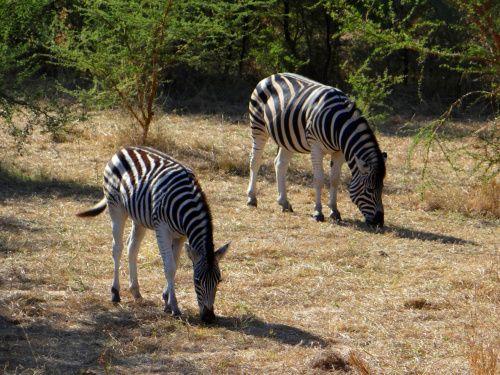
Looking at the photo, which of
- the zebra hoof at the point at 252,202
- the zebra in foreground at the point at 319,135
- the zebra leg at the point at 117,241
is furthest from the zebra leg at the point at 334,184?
the zebra leg at the point at 117,241

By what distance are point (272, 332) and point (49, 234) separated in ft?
12.4

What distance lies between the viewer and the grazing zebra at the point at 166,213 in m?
5.66

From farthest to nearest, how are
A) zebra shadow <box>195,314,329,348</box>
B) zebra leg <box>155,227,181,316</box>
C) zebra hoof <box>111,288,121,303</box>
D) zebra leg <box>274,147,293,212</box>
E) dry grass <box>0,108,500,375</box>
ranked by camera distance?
zebra leg <box>274,147,293,212</box>, zebra hoof <box>111,288,121,303</box>, zebra leg <box>155,227,181,316</box>, zebra shadow <box>195,314,329,348</box>, dry grass <box>0,108,500,375</box>

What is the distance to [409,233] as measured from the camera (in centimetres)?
895

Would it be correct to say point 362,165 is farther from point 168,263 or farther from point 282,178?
point 168,263

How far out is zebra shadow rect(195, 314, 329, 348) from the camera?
5465mm

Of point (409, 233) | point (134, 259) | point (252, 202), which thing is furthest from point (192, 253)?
point (252, 202)

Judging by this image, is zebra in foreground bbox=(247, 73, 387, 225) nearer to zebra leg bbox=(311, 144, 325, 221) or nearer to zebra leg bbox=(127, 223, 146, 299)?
zebra leg bbox=(311, 144, 325, 221)

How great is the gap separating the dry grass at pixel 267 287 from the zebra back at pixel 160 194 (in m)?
0.82

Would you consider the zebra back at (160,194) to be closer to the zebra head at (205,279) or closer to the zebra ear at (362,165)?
the zebra head at (205,279)

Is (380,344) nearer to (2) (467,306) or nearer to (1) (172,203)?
(2) (467,306)

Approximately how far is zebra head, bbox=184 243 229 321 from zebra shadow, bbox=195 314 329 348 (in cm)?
15

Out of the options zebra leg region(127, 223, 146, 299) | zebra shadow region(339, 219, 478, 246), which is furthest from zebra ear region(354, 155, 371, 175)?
zebra leg region(127, 223, 146, 299)

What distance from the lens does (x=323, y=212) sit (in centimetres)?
1022
